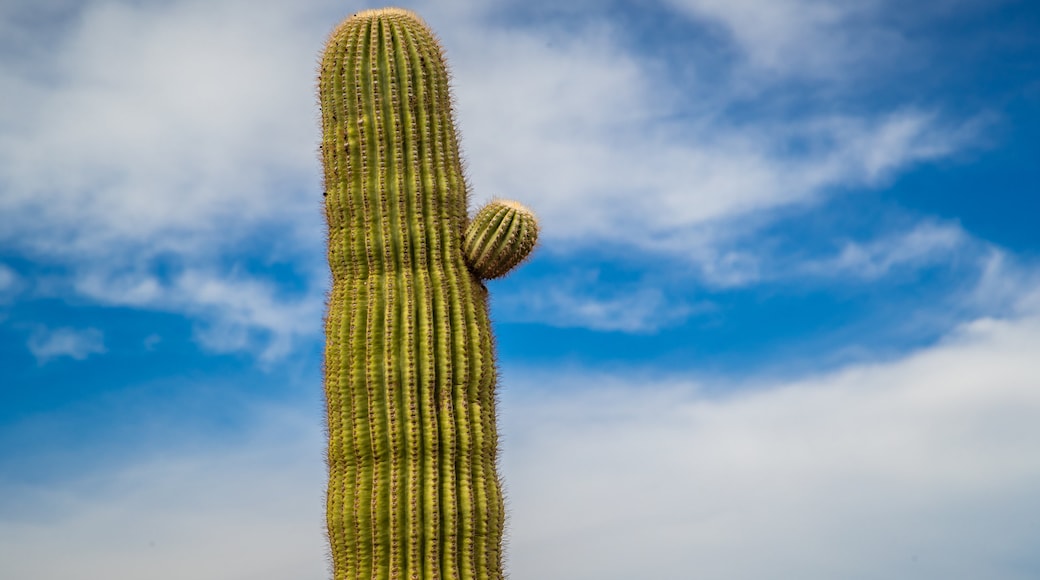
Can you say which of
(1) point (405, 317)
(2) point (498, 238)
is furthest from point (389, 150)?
(1) point (405, 317)

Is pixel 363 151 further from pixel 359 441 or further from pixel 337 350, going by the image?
pixel 359 441

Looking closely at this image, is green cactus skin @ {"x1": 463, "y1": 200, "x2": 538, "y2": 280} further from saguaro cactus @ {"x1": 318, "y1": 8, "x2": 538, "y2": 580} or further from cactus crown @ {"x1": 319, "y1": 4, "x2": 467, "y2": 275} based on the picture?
cactus crown @ {"x1": 319, "y1": 4, "x2": 467, "y2": 275}

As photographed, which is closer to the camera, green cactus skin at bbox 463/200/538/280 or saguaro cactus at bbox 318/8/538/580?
saguaro cactus at bbox 318/8/538/580

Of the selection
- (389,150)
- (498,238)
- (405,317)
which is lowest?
(405,317)

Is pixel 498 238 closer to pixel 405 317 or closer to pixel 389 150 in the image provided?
pixel 405 317

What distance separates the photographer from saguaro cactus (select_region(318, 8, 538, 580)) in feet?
35.7

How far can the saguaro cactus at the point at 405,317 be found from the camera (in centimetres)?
1087

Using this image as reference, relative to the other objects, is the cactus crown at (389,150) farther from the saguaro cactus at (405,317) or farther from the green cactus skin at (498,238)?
the green cactus skin at (498,238)

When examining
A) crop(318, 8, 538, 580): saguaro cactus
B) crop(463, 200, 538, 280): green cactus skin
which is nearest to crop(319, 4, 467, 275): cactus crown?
crop(318, 8, 538, 580): saguaro cactus

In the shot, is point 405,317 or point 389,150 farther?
point 389,150

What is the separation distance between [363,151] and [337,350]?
1793mm

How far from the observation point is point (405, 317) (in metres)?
11.1

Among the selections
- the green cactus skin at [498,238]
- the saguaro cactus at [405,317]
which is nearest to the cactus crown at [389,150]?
the saguaro cactus at [405,317]

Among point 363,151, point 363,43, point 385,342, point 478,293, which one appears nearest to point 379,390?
point 385,342
